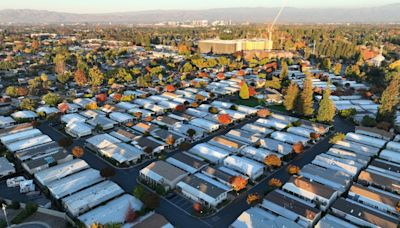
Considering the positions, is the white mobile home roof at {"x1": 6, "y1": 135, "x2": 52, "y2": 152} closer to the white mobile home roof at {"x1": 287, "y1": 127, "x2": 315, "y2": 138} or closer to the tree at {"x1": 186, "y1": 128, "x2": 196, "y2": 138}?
the tree at {"x1": 186, "y1": 128, "x2": 196, "y2": 138}

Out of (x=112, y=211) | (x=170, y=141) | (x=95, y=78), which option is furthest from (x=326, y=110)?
(x=95, y=78)

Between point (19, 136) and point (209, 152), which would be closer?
point (209, 152)

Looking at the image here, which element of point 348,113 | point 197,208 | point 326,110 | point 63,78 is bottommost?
point 197,208

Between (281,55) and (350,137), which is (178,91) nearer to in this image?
(350,137)

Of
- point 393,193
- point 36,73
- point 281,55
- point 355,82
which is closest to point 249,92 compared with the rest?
point 355,82

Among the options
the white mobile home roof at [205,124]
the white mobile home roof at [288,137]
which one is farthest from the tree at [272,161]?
the white mobile home roof at [205,124]

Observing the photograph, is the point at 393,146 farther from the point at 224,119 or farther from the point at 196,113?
the point at 196,113

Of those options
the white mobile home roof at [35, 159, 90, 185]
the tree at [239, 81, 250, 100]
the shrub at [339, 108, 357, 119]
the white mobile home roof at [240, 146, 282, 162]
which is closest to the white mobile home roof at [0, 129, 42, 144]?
the white mobile home roof at [35, 159, 90, 185]
